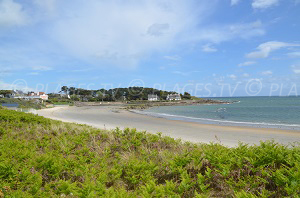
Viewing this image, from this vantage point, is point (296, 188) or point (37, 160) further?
point (37, 160)

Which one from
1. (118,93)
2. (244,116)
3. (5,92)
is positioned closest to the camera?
(244,116)

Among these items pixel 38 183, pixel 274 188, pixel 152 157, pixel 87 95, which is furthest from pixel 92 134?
pixel 87 95

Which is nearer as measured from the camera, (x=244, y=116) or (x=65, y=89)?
(x=244, y=116)

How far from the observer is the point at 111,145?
7074 mm

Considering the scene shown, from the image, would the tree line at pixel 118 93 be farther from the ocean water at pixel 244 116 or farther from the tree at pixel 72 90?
the ocean water at pixel 244 116

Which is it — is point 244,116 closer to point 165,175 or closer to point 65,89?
point 165,175

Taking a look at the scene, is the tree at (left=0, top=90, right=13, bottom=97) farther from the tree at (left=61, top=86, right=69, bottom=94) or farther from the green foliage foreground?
the green foliage foreground

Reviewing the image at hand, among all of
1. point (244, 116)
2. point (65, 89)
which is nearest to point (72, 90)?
point (65, 89)

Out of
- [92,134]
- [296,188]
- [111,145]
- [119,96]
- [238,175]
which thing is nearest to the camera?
[296,188]

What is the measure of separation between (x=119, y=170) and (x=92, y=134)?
4.09 meters

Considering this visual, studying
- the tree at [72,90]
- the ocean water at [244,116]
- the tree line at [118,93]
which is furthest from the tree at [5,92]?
the ocean water at [244,116]

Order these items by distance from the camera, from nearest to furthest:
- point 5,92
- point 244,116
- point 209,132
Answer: point 209,132 → point 244,116 → point 5,92

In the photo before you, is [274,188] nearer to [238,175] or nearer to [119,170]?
[238,175]

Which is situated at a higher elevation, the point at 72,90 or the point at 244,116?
the point at 72,90
